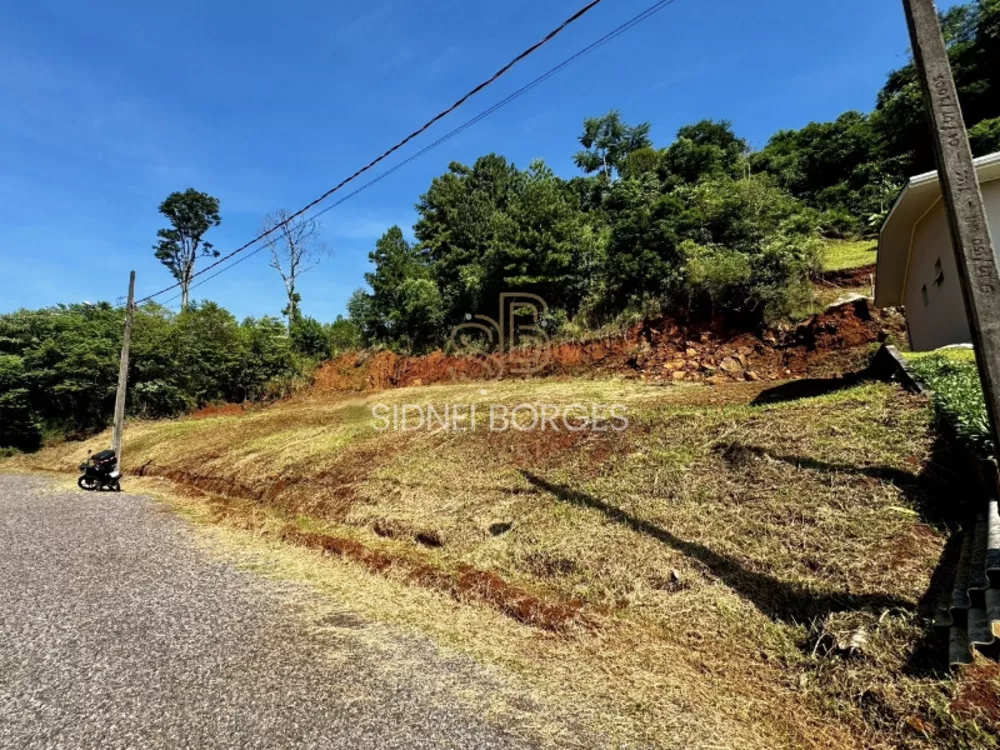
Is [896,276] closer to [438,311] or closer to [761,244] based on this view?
[761,244]

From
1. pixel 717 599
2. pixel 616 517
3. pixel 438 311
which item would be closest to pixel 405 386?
pixel 438 311

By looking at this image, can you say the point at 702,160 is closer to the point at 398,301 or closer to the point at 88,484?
the point at 398,301

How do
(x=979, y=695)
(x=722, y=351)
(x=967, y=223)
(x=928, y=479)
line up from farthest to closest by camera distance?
(x=722, y=351) → (x=928, y=479) → (x=967, y=223) → (x=979, y=695)

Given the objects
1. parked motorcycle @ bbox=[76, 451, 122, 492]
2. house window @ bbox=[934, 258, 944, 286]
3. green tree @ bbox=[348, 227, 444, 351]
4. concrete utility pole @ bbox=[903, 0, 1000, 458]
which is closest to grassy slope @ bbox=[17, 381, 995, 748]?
concrete utility pole @ bbox=[903, 0, 1000, 458]

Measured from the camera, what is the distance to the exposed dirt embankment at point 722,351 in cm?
1069

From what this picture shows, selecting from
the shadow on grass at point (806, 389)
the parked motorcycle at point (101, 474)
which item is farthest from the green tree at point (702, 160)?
the parked motorcycle at point (101, 474)

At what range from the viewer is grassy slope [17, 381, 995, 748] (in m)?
2.56

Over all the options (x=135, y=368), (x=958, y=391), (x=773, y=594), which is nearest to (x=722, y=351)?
(x=958, y=391)

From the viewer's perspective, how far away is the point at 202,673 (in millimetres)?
3092

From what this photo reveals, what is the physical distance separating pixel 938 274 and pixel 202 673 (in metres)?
11.6

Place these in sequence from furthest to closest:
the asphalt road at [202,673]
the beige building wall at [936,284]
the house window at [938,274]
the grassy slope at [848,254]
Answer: the grassy slope at [848,254] → the house window at [938,274] → the beige building wall at [936,284] → the asphalt road at [202,673]

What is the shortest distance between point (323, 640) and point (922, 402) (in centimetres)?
598

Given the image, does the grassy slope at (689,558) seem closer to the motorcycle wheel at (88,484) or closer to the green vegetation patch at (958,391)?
the green vegetation patch at (958,391)

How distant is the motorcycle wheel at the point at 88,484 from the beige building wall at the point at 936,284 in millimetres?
16645
